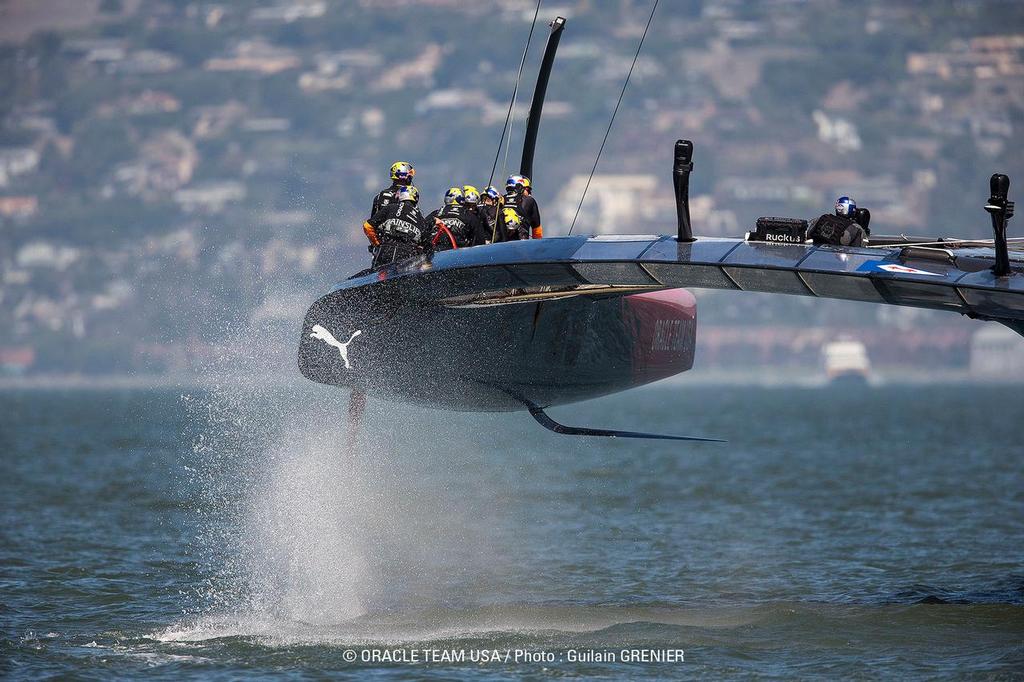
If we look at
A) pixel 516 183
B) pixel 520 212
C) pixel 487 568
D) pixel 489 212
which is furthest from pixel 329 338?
pixel 487 568

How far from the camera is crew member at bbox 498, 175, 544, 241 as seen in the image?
580 inches

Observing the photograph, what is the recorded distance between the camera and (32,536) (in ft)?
70.2

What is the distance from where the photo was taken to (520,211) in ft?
48.6

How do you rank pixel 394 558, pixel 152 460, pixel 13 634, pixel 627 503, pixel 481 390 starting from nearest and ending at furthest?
pixel 13 634, pixel 481 390, pixel 394 558, pixel 627 503, pixel 152 460

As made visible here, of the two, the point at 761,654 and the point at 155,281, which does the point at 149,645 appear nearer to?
the point at 761,654

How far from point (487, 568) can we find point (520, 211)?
4383 mm

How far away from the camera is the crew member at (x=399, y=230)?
46.7 ft

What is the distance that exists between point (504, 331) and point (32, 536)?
9.46 metres

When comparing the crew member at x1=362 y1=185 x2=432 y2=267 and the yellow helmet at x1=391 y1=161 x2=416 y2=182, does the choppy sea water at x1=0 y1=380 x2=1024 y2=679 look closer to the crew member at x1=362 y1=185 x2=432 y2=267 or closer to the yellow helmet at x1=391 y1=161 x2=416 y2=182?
the crew member at x1=362 y1=185 x2=432 y2=267

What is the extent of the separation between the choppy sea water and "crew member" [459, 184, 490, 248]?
2.61m

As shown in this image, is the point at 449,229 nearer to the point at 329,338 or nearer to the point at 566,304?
the point at 566,304

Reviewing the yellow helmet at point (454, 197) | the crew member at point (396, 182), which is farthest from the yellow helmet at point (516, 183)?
the crew member at point (396, 182)

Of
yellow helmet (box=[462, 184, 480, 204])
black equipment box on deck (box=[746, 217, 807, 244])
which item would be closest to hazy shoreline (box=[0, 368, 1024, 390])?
yellow helmet (box=[462, 184, 480, 204])

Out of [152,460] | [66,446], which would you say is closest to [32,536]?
[152,460]
